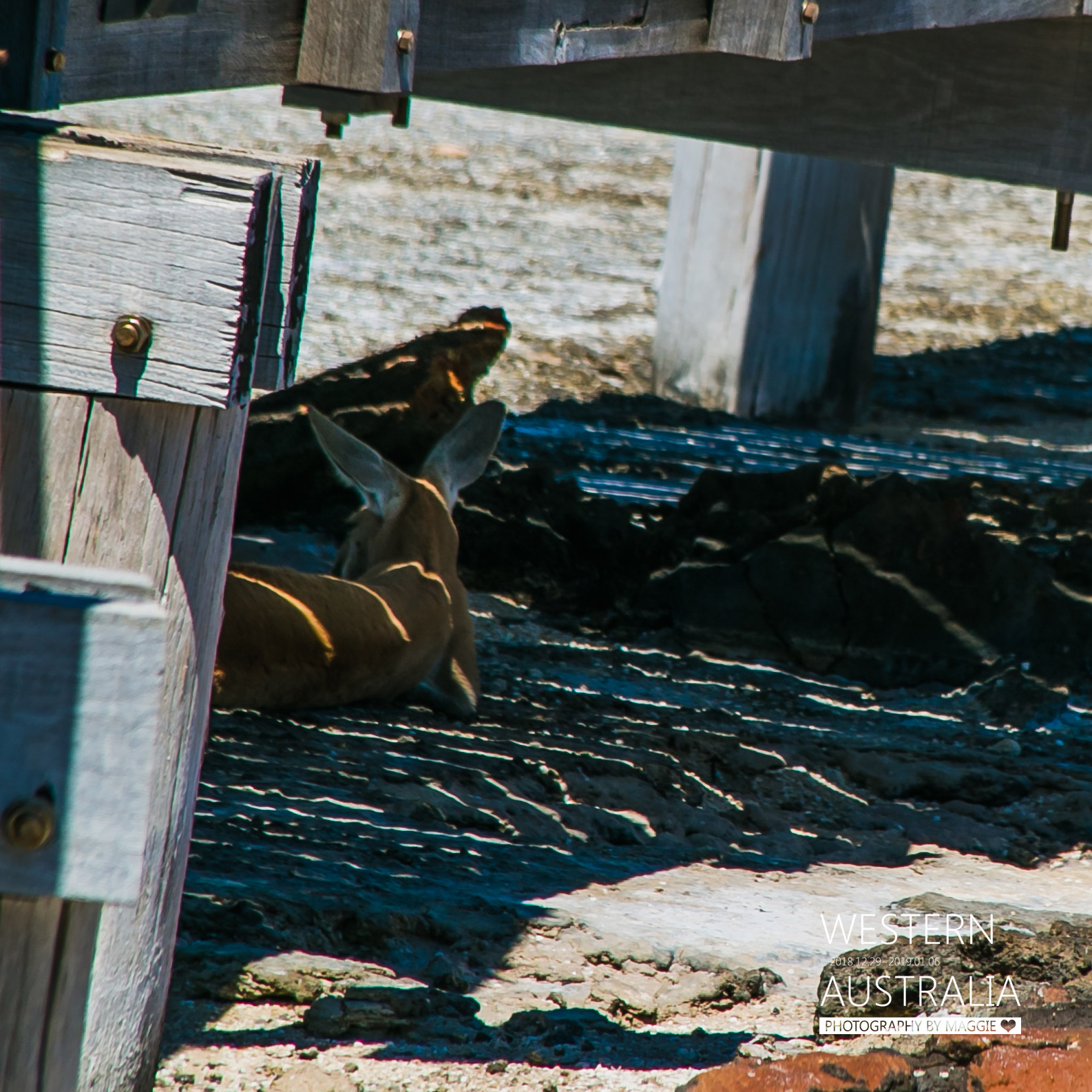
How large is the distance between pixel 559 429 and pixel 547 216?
447 cm

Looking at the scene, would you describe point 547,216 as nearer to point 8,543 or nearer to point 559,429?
point 559,429

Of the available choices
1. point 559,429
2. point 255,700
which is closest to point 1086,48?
point 255,700

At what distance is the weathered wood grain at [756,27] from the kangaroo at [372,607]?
2161 millimetres

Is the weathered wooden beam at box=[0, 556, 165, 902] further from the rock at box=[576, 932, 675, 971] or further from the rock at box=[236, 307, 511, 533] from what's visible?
the rock at box=[236, 307, 511, 533]

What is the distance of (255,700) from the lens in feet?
17.0

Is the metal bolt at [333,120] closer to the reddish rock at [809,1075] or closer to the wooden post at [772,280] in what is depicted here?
the reddish rock at [809,1075]

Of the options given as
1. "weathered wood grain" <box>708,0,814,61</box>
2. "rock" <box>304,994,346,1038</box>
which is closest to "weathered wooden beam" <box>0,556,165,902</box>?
"rock" <box>304,994,346,1038</box>

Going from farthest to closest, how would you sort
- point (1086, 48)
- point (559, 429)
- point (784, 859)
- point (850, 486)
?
1. point (559, 429)
2. point (850, 486)
3. point (1086, 48)
4. point (784, 859)

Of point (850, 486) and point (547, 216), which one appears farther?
point (547, 216)

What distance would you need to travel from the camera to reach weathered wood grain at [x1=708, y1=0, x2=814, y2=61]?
12.9 feet

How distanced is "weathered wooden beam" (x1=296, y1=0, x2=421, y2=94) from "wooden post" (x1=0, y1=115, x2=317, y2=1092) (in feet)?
3.14

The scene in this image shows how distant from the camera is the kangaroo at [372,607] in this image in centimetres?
519

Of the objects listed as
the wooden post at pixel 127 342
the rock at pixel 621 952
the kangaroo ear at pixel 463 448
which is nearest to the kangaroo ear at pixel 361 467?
the kangaroo ear at pixel 463 448

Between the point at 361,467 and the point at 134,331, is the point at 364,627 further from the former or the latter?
the point at 134,331
